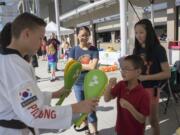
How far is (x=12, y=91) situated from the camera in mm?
1698

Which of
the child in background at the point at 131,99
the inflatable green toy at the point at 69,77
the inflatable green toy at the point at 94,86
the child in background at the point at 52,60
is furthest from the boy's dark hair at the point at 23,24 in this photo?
the child in background at the point at 52,60

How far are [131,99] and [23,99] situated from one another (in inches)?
57.6

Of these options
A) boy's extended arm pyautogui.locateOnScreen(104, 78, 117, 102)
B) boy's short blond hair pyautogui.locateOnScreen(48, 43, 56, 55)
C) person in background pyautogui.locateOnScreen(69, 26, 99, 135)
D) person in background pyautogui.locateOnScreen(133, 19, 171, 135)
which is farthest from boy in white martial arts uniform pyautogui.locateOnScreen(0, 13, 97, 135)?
boy's short blond hair pyautogui.locateOnScreen(48, 43, 56, 55)

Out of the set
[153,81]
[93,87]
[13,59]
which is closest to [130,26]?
[153,81]

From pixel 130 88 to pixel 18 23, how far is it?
4.89ft

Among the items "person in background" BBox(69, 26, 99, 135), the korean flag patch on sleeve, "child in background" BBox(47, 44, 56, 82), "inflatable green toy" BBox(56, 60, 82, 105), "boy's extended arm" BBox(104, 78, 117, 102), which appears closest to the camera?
the korean flag patch on sleeve

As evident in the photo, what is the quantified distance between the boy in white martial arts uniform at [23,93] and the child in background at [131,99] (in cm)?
103

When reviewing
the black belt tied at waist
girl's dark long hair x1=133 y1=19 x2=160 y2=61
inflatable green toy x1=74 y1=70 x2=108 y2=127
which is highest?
girl's dark long hair x1=133 y1=19 x2=160 y2=61

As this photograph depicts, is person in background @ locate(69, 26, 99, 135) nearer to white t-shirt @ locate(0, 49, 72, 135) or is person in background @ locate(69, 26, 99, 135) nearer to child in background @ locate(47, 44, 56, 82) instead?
white t-shirt @ locate(0, 49, 72, 135)

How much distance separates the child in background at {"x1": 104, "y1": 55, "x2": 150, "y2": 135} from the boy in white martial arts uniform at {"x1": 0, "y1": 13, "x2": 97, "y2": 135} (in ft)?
3.37

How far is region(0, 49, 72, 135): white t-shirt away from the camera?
169cm

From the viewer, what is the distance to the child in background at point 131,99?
2875 mm

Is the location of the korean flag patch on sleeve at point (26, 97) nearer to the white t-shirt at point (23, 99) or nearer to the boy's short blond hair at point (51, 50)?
the white t-shirt at point (23, 99)

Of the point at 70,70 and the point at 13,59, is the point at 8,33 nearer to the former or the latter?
the point at 13,59
